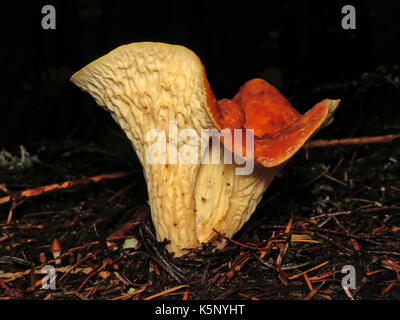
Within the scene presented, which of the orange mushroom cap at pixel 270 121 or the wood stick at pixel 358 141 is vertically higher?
the orange mushroom cap at pixel 270 121

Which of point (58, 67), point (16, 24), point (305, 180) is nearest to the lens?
point (305, 180)

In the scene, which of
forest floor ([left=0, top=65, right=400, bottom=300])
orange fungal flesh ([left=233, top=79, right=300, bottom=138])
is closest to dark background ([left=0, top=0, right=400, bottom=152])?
forest floor ([left=0, top=65, right=400, bottom=300])

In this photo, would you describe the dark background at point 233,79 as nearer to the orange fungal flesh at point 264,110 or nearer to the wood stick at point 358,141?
the wood stick at point 358,141

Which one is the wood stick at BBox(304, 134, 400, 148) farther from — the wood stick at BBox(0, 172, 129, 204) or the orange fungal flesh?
the wood stick at BBox(0, 172, 129, 204)

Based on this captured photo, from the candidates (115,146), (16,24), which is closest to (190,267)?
(115,146)

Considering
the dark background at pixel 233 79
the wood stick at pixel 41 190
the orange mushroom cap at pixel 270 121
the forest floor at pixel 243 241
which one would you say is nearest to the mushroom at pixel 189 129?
the orange mushroom cap at pixel 270 121

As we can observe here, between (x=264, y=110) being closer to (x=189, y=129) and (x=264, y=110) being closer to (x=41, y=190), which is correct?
(x=189, y=129)
